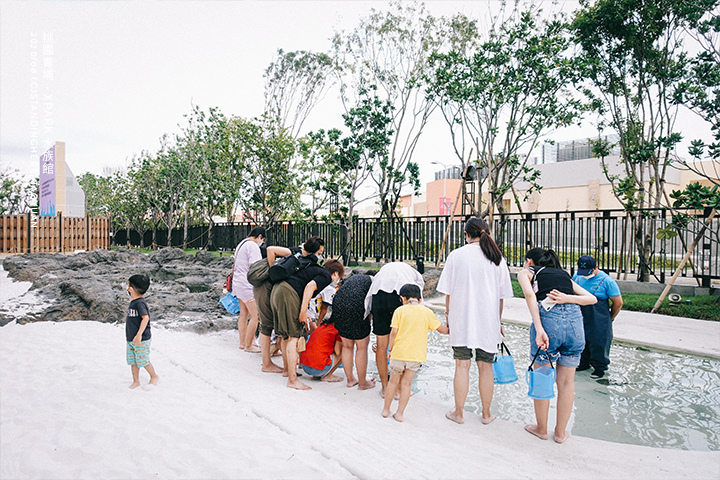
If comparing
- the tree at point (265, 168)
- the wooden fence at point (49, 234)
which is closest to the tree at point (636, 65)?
the tree at point (265, 168)

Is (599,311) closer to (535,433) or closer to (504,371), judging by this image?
(504,371)

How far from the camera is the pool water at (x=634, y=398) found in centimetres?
406

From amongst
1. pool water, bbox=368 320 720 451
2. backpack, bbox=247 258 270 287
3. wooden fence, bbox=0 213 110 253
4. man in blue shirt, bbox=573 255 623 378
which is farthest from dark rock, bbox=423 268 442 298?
wooden fence, bbox=0 213 110 253

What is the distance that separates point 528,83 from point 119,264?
1604 cm

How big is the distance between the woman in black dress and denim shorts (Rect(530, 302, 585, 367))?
1.87m

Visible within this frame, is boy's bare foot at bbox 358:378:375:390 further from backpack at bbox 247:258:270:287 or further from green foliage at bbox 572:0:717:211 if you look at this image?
green foliage at bbox 572:0:717:211

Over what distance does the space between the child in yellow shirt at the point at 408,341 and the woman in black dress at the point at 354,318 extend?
0.77 metres

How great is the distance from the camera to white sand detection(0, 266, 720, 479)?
3154 mm

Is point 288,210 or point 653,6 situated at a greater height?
point 653,6

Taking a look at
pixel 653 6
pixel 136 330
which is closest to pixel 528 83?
pixel 653 6

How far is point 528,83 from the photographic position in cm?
1292

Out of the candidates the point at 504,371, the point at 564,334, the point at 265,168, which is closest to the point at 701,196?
the point at 564,334

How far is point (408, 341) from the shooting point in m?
4.05

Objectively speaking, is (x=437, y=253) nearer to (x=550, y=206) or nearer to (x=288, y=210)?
(x=288, y=210)
